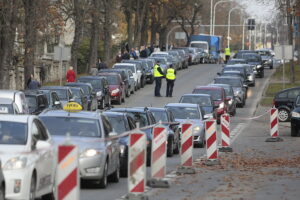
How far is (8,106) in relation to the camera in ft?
86.9

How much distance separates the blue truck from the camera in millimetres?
105250

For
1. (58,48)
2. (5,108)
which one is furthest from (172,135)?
(58,48)

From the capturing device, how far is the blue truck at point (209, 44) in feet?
345

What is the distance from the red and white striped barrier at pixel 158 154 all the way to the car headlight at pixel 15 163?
14.8 feet

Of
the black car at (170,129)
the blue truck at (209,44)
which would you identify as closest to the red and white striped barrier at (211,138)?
the black car at (170,129)

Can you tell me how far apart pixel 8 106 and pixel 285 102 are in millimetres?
21282

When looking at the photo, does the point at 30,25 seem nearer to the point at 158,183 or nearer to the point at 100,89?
the point at 100,89

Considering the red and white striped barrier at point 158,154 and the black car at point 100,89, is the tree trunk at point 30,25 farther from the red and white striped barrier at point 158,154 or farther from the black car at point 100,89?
the red and white striped barrier at point 158,154

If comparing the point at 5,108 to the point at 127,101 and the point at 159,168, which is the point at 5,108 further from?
the point at 127,101

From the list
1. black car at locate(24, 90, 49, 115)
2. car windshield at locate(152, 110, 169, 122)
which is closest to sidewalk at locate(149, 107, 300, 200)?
car windshield at locate(152, 110, 169, 122)

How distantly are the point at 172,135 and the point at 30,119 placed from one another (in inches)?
506

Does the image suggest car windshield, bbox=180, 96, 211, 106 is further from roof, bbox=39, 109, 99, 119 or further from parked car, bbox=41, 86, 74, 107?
roof, bbox=39, 109, 99, 119

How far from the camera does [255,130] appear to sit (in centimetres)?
4122

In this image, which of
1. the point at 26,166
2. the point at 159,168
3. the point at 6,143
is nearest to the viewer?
the point at 26,166
